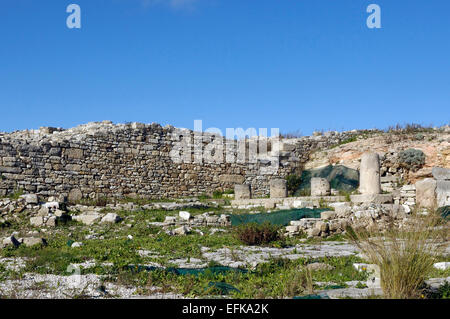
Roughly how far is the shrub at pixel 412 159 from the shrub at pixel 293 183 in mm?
5033

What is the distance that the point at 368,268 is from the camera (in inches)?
320

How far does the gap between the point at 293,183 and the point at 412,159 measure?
584 centimetres

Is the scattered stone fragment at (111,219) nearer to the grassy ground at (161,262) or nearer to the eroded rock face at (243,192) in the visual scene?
the grassy ground at (161,262)

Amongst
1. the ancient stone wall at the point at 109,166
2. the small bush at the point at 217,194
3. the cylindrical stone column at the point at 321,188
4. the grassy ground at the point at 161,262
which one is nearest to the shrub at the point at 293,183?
the ancient stone wall at the point at 109,166

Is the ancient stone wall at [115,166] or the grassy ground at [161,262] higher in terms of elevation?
the ancient stone wall at [115,166]

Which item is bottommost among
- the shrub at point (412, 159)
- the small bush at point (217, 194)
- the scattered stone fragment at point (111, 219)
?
the scattered stone fragment at point (111, 219)

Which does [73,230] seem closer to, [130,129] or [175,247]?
[175,247]

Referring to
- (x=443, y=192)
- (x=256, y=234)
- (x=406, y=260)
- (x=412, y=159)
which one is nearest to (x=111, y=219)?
(x=256, y=234)

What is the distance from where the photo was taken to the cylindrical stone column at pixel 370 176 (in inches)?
693

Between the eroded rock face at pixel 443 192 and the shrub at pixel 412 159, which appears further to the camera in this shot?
the shrub at pixel 412 159

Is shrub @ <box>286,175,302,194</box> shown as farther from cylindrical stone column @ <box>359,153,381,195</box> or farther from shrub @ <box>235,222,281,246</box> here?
shrub @ <box>235,222,281,246</box>

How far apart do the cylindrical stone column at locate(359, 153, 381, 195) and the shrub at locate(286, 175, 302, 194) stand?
6662 mm

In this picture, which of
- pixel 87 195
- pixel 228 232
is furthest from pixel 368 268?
pixel 87 195
